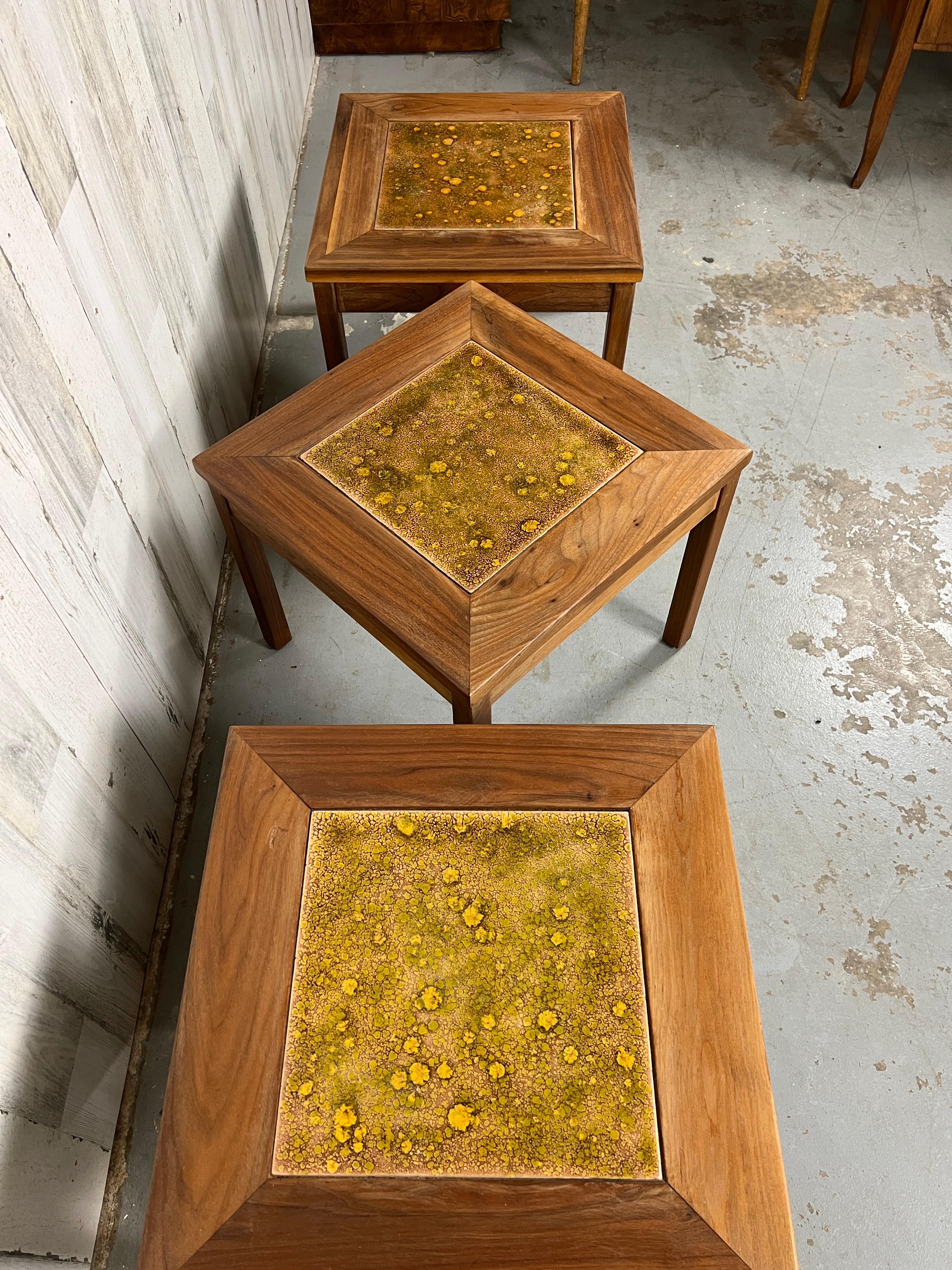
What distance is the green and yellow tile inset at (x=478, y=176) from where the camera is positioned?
163 cm

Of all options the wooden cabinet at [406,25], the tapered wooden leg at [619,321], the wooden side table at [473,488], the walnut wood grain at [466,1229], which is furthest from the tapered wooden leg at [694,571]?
the wooden cabinet at [406,25]

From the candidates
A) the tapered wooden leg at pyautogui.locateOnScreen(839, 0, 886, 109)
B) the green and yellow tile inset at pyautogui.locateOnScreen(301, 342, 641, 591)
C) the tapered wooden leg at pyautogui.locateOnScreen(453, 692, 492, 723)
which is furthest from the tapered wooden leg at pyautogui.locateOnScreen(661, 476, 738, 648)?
the tapered wooden leg at pyautogui.locateOnScreen(839, 0, 886, 109)

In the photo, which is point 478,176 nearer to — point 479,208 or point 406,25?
point 479,208

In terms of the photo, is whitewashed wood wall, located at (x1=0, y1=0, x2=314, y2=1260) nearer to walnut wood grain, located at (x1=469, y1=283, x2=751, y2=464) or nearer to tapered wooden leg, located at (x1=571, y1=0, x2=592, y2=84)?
walnut wood grain, located at (x1=469, y1=283, x2=751, y2=464)

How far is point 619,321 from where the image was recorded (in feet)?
5.45

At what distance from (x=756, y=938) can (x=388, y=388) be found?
99 centimetres

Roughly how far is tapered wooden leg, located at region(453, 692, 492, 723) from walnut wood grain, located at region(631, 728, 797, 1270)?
0.74 feet

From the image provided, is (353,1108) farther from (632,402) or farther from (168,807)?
(632,402)

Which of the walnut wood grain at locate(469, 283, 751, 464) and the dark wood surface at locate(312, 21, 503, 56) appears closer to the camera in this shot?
the walnut wood grain at locate(469, 283, 751, 464)

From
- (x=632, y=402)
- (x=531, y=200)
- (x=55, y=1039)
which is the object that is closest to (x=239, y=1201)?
(x=55, y=1039)

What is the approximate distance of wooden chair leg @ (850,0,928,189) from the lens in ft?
6.78

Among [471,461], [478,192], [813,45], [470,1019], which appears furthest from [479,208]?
[813,45]

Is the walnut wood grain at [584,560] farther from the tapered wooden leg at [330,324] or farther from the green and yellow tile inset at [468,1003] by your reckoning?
the tapered wooden leg at [330,324]

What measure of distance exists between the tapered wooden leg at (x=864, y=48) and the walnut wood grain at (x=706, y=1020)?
228 centimetres
